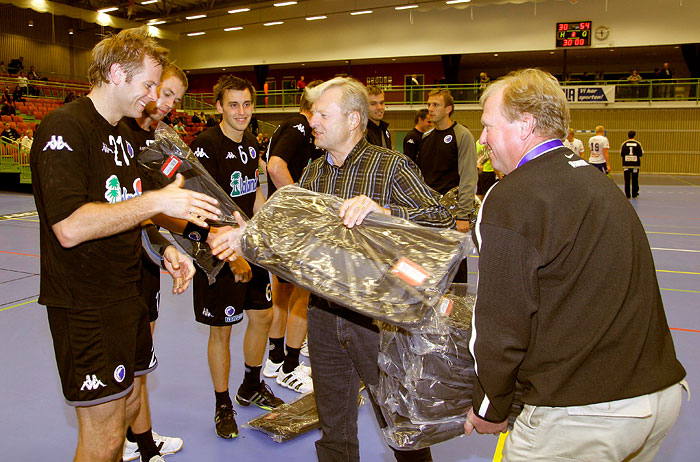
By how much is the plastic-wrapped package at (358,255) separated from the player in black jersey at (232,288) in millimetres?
1063

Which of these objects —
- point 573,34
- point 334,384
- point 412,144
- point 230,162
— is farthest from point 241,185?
point 573,34

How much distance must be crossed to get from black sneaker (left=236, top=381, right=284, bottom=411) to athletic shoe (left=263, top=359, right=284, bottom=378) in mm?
435

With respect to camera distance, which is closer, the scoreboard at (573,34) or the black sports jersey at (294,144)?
the black sports jersey at (294,144)

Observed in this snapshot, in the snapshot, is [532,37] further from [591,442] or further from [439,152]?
[591,442]

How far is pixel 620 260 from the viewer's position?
4.96 ft

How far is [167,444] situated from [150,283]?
37.2 inches

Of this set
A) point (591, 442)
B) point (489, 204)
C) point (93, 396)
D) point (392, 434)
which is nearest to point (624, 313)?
point (591, 442)

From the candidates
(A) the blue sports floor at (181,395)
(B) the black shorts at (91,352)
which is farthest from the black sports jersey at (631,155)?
(B) the black shorts at (91,352)

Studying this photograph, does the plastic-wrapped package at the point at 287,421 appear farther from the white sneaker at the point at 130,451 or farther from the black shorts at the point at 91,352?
the black shorts at the point at 91,352

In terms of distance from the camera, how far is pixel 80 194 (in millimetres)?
1939

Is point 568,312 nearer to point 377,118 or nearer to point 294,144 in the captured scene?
point 294,144

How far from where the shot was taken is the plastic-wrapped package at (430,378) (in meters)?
1.85

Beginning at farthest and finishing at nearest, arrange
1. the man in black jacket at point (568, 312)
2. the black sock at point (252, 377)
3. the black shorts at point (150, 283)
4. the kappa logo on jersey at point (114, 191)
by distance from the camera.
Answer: the black sock at point (252, 377)
the black shorts at point (150, 283)
the kappa logo on jersey at point (114, 191)
the man in black jacket at point (568, 312)

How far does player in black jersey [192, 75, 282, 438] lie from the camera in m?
3.29
